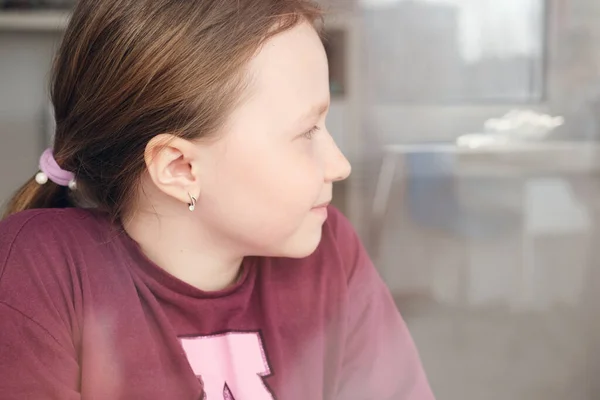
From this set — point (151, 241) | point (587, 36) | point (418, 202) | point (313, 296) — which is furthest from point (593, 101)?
point (151, 241)

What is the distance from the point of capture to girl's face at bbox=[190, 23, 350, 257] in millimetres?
569

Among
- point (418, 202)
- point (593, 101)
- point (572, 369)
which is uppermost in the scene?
point (593, 101)

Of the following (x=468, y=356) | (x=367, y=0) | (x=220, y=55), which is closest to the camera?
(x=220, y=55)

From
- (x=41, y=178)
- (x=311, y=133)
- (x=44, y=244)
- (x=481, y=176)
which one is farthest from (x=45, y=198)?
(x=481, y=176)

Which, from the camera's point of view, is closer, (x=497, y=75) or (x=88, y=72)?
(x=88, y=72)

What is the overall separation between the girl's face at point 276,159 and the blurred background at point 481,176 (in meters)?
0.16

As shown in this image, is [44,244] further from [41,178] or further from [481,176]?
[481,176]

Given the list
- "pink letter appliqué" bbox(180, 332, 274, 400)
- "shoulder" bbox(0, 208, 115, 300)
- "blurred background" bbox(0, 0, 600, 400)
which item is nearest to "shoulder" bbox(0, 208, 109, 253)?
"shoulder" bbox(0, 208, 115, 300)

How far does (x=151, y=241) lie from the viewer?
0.61 m

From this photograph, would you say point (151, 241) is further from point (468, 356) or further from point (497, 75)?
point (497, 75)

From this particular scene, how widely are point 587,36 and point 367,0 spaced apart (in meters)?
0.25

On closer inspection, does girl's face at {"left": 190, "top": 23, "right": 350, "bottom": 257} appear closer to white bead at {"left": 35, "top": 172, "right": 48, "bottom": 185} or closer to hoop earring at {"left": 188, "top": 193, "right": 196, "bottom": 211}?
hoop earring at {"left": 188, "top": 193, "right": 196, "bottom": 211}

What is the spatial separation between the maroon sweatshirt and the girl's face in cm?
5

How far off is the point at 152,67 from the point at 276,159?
11 cm
